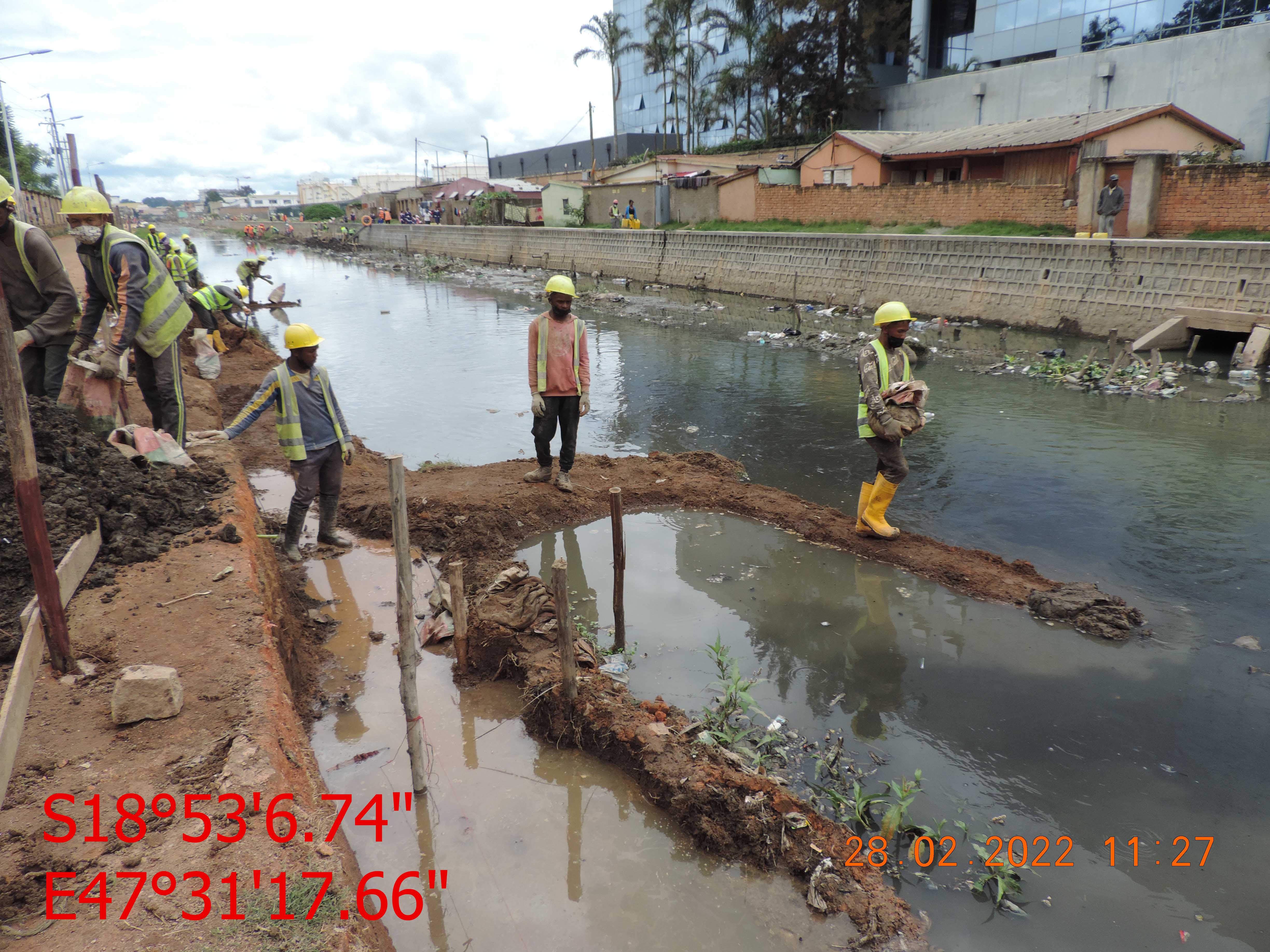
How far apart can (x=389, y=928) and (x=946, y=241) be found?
19.0 metres

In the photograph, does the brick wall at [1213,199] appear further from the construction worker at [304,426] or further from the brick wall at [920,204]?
the construction worker at [304,426]

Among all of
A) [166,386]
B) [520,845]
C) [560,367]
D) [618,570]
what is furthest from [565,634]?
[166,386]

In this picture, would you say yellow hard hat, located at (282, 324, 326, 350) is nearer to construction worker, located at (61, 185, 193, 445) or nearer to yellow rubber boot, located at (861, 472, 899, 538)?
construction worker, located at (61, 185, 193, 445)

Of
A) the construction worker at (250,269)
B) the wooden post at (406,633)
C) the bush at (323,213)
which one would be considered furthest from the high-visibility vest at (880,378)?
the bush at (323,213)

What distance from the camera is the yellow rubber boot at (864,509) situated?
241 inches

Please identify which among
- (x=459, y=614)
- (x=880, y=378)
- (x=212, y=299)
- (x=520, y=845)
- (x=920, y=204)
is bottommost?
(x=520, y=845)

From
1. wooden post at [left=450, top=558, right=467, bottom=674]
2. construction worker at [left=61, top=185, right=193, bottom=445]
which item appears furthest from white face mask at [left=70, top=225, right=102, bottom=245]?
wooden post at [left=450, top=558, right=467, bottom=674]

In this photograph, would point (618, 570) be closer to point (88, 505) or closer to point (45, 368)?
point (88, 505)

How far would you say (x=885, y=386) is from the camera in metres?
5.65

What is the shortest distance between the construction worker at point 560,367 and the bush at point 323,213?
289 feet

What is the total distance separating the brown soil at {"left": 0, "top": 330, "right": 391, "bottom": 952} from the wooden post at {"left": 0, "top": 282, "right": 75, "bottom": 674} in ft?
0.65

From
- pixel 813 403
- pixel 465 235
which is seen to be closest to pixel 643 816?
pixel 813 403

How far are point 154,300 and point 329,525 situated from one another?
6.46ft

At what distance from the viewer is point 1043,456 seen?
8.74 m
